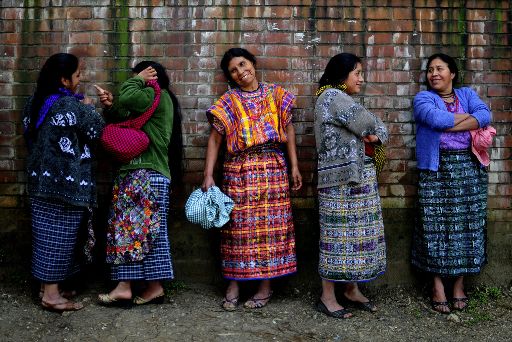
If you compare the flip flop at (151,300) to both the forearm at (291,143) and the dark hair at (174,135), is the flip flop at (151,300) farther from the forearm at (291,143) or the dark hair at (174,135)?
the forearm at (291,143)

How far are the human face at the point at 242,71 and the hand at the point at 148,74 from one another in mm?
574

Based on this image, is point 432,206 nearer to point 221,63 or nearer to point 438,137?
point 438,137

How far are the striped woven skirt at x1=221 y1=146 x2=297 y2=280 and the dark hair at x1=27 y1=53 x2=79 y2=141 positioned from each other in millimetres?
1365

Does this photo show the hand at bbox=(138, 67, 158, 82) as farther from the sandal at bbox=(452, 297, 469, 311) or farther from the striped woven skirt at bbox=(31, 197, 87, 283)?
the sandal at bbox=(452, 297, 469, 311)

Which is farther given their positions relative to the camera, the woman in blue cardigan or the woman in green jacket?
the woman in blue cardigan

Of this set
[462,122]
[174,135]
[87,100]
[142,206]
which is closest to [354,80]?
[462,122]

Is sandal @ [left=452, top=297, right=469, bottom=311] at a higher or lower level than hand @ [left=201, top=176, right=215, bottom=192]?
lower

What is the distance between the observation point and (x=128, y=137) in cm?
397

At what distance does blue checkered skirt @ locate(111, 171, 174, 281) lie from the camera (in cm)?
406

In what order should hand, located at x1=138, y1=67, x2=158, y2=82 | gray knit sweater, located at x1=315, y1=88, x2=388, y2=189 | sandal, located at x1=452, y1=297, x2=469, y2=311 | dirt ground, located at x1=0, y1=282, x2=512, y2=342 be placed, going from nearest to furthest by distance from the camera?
1. dirt ground, located at x1=0, y1=282, x2=512, y2=342
2. gray knit sweater, located at x1=315, y1=88, x2=388, y2=189
3. hand, located at x1=138, y1=67, x2=158, y2=82
4. sandal, located at x1=452, y1=297, x2=469, y2=311

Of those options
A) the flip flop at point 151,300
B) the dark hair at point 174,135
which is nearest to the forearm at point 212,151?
the dark hair at point 174,135

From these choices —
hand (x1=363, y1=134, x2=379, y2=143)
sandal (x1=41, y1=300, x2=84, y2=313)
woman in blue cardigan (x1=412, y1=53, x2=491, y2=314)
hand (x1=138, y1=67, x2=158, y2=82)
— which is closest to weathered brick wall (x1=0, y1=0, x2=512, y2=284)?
woman in blue cardigan (x1=412, y1=53, x2=491, y2=314)

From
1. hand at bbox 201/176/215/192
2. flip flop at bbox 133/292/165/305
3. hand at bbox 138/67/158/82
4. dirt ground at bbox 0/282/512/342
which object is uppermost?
hand at bbox 138/67/158/82

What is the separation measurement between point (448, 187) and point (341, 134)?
3.27 ft
